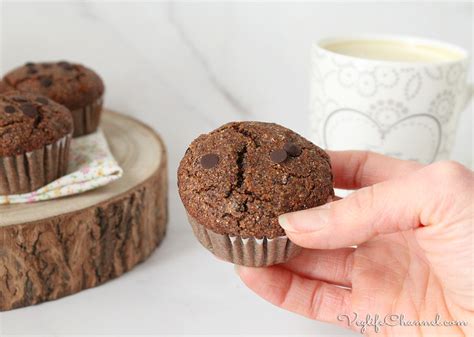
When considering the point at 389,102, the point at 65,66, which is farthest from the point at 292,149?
the point at 65,66

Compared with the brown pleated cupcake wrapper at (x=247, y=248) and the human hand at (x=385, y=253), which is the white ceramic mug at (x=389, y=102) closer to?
the human hand at (x=385, y=253)

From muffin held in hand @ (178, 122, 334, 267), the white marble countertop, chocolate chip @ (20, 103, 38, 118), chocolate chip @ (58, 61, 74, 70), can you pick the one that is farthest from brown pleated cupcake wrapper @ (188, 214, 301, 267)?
chocolate chip @ (58, 61, 74, 70)

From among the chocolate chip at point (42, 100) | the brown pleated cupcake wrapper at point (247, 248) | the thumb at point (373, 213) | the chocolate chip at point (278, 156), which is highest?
the chocolate chip at point (278, 156)

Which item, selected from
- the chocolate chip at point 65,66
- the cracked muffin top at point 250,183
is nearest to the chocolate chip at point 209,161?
the cracked muffin top at point 250,183

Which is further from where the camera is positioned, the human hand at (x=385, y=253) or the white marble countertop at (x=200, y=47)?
the white marble countertop at (x=200, y=47)

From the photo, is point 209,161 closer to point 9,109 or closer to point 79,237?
point 79,237

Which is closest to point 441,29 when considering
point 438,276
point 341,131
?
point 341,131

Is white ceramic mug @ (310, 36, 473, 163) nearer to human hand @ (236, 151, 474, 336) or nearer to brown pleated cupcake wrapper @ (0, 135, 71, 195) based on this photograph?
human hand @ (236, 151, 474, 336)
